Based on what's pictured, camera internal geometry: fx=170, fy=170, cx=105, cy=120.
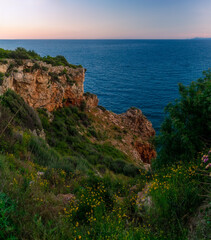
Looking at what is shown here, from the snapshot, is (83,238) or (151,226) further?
(151,226)

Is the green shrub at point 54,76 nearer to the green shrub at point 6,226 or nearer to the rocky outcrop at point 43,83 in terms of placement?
the rocky outcrop at point 43,83

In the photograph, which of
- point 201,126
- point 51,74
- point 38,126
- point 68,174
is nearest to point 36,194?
point 68,174

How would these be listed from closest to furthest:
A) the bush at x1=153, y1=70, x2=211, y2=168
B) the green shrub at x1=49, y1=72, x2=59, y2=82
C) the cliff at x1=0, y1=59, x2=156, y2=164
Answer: the bush at x1=153, y1=70, x2=211, y2=168, the cliff at x1=0, y1=59, x2=156, y2=164, the green shrub at x1=49, y1=72, x2=59, y2=82

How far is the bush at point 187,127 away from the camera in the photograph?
700cm

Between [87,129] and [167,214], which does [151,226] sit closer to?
[167,214]

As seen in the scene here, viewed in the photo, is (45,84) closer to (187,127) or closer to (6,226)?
(187,127)

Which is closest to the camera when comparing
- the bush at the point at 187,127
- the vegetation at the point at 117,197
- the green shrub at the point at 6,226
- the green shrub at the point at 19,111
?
the green shrub at the point at 6,226

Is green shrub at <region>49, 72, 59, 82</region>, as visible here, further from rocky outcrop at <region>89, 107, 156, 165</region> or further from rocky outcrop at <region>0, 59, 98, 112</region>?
rocky outcrop at <region>89, 107, 156, 165</region>

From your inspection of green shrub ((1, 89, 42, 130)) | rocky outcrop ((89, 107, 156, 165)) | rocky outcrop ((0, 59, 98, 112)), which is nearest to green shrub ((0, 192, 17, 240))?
green shrub ((1, 89, 42, 130))

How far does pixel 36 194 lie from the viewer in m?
3.42

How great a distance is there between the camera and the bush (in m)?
7.00

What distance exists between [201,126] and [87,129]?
15547 millimetres

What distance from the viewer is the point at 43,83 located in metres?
19.0

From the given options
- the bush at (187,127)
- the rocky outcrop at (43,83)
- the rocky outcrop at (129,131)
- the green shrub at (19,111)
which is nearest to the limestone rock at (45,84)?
the rocky outcrop at (43,83)
